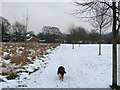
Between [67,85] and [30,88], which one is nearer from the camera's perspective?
[30,88]

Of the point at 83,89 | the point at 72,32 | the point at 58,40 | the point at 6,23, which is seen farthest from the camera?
the point at 58,40

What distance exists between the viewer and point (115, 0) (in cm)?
364

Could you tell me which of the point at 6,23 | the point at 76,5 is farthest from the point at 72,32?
the point at 6,23

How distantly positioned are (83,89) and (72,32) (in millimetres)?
24468

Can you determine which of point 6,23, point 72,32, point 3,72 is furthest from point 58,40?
point 3,72

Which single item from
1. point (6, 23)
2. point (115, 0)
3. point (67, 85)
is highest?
point (6, 23)

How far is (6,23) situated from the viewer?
58469mm

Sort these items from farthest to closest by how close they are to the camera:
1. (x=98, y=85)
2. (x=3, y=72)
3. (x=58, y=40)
Result: (x=58, y=40), (x=3, y=72), (x=98, y=85)

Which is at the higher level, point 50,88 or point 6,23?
point 6,23

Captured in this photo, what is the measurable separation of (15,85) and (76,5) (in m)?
4.52

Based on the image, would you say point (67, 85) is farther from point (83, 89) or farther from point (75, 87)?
point (83, 89)

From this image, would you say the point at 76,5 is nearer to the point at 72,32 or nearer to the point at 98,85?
the point at 98,85

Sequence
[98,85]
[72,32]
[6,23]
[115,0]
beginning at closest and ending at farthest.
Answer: [115,0] < [98,85] < [72,32] < [6,23]

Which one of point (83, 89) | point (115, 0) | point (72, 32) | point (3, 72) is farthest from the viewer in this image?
point (72, 32)
